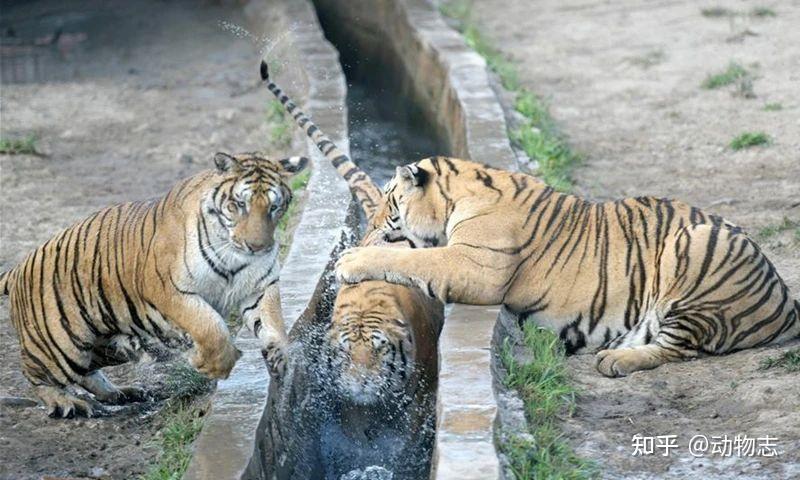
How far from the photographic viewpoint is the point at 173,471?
4109mm

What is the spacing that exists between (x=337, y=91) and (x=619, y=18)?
3444 mm

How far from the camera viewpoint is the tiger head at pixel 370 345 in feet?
16.4

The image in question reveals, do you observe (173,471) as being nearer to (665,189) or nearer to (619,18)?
(665,189)

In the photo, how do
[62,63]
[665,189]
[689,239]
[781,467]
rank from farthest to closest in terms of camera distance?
[62,63], [665,189], [689,239], [781,467]

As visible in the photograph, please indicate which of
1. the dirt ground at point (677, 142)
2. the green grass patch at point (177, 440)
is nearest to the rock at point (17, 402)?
the green grass patch at point (177, 440)

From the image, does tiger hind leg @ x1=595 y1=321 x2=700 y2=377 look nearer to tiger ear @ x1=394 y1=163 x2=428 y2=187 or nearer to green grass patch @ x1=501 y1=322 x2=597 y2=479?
green grass patch @ x1=501 y1=322 x2=597 y2=479

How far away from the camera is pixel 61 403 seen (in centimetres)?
475

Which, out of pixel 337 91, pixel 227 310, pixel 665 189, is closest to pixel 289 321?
pixel 227 310

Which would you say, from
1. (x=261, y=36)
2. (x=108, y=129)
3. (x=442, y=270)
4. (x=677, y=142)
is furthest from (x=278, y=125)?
(x=442, y=270)

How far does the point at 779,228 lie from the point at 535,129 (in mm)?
2055

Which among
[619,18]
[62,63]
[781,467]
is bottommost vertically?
[62,63]

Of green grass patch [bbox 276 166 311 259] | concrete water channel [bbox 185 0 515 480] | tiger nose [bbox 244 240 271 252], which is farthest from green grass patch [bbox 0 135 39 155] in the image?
tiger nose [bbox 244 240 271 252]

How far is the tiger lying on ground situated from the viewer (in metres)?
4.88

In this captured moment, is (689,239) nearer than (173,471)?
No
